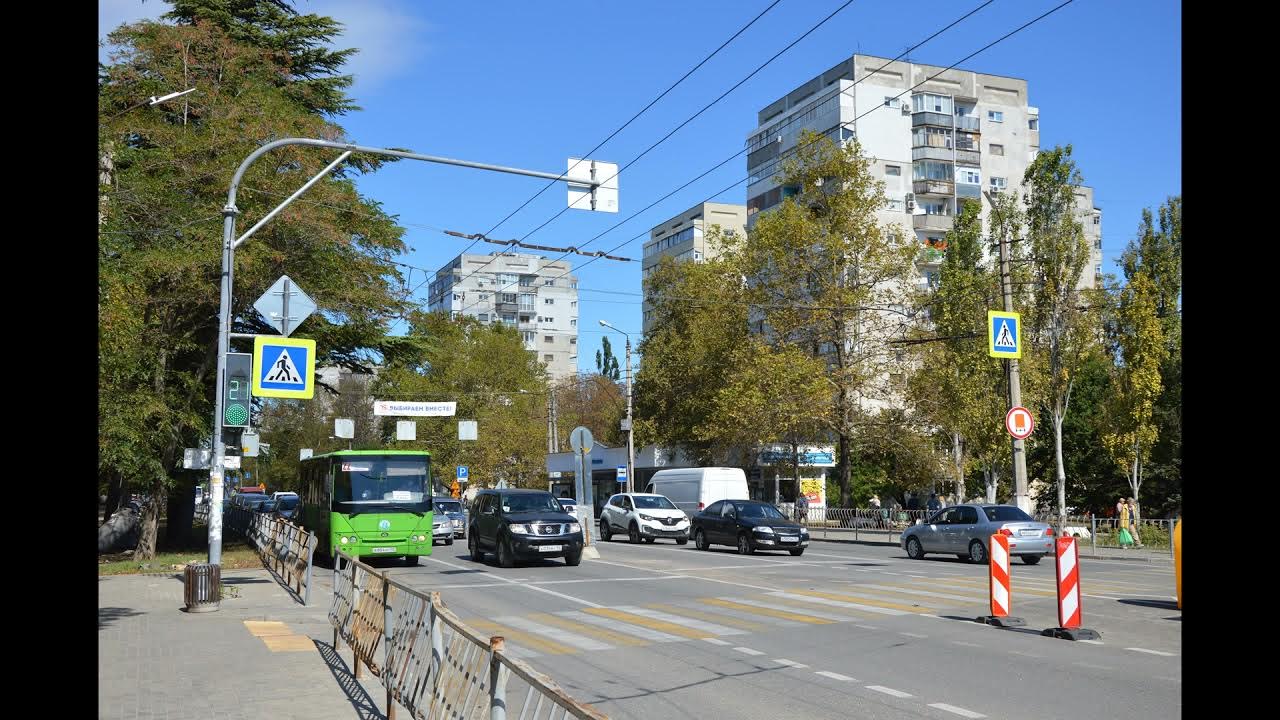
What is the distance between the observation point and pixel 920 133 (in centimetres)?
7481

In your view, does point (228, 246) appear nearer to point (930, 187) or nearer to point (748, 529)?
point (748, 529)

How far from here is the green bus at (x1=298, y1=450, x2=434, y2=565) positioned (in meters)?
25.6

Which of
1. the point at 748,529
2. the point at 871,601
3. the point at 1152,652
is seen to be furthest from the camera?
the point at 748,529

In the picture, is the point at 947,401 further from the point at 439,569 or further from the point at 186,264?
the point at 186,264

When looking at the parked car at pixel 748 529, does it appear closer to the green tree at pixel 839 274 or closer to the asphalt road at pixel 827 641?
the asphalt road at pixel 827 641

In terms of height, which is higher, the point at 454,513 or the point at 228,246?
the point at 228,246

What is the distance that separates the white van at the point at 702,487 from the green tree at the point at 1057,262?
11892mm

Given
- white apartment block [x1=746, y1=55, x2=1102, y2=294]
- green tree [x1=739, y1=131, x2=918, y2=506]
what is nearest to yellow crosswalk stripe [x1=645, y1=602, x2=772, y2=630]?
green tree [x1=739, y1=131, x2=918, y2=506]

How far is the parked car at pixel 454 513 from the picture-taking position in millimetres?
38188

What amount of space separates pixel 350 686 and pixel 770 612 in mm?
7284

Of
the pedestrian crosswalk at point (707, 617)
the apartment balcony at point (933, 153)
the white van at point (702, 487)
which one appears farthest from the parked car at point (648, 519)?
the apartment balcony at point (933, 153)

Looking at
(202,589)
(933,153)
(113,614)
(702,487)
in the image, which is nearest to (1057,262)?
(702,487)

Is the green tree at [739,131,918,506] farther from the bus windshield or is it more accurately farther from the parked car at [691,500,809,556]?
the bus windshield
